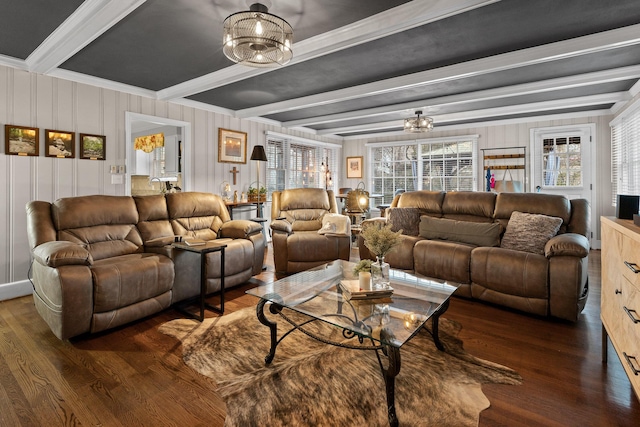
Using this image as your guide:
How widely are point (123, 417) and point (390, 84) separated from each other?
398cm

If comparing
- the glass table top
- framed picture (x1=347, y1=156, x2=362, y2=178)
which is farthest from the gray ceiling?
framed picture (x1=347, y1=156, x2=362, y2=178)

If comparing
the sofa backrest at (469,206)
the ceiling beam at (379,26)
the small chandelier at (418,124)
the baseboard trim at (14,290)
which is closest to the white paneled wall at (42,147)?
the baseboard trim at (14,290)

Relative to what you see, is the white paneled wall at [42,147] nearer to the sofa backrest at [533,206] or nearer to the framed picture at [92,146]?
the framed picture at [92,146]

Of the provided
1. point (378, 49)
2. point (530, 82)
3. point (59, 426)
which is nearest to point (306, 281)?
point (59, 426)

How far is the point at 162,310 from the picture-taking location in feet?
9.78

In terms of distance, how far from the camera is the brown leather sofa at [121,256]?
2.32 meters

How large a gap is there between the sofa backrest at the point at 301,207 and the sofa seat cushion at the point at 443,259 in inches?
64.1

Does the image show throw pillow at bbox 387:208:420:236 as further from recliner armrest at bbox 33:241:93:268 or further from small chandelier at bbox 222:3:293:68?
recliner armrest at bbox 33:241:93:268

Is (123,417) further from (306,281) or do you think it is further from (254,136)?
(254,136)

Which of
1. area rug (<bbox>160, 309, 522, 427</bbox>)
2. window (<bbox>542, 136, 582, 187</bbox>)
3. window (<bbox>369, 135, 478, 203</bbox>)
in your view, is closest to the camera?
area rug (<bbox>160, 309, 522, 427</bbox>)

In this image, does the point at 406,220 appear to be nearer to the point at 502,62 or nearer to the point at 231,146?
the point at 502,62

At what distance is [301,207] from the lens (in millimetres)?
4855

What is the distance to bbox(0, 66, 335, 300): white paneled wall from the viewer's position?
11.1ft

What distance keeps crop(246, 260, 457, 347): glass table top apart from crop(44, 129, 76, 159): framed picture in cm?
312
